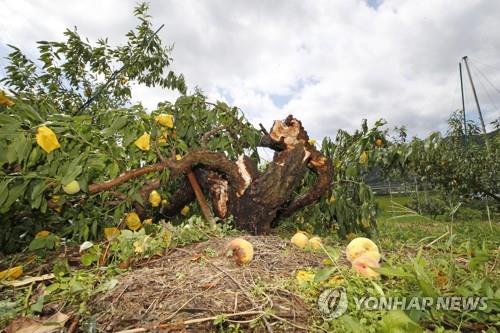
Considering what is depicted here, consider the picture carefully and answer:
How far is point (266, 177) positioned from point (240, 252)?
1.03 metres

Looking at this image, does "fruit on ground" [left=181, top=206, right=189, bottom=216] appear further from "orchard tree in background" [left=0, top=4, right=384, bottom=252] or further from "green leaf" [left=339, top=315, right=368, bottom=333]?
"green leaf" [left=339, top=315, right=368, bottom=333]

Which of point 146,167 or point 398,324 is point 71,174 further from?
point 398,324

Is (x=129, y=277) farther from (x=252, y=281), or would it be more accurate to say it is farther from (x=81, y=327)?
(x=252, y=281)

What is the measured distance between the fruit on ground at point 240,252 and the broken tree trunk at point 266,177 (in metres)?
0.90

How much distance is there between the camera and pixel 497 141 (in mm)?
9055

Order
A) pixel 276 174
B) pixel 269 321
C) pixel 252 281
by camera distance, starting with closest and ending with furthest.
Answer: pixel 269 321 < pixel 252 281 < pixel 276 174

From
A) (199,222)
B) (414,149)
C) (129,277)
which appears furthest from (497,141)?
(129,277)

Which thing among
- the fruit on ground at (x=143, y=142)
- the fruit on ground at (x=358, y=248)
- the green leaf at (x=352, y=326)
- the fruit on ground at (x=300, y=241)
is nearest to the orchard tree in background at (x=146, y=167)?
the fruit on ground at (x=143, y=142)

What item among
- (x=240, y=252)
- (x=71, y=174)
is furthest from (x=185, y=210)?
(x=240, y=252)

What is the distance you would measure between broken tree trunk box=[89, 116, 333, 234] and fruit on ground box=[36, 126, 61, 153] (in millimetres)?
612

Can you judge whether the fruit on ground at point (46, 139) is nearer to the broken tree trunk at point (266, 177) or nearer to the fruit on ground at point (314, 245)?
the broken tree trunk at point (266, 177)

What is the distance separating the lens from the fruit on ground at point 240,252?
1425mm

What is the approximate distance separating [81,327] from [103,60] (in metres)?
3.91

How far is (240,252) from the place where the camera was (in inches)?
56.8
